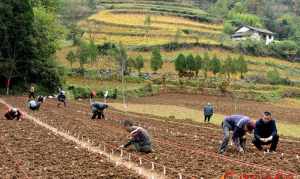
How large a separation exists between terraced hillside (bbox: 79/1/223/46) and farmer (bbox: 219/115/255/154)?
85.6m

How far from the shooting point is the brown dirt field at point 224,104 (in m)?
48.1

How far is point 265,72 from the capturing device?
301ft

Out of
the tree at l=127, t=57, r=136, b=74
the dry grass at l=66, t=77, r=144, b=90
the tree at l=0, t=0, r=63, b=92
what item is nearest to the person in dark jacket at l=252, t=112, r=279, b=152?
the tree at l=0, t=0, r=63, b=92

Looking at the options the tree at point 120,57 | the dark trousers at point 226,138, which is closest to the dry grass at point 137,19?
the tree at point 120,57

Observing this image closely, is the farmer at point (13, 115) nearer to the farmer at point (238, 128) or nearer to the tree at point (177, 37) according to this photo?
the farmer at point (238, 128)

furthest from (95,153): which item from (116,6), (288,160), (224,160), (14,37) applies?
(116,6)

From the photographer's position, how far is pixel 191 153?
17484 mm

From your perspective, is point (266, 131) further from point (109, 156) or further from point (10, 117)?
point (10, 117)

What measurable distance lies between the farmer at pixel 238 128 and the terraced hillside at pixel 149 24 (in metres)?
85.6

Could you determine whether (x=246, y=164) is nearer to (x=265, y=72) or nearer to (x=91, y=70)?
(x=91, y=70)

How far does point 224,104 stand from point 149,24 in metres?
62.9

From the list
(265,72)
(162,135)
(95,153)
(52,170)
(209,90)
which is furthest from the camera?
(265,72)

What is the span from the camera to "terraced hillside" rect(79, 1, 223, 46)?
109m

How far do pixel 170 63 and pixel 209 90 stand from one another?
81.3 ft
